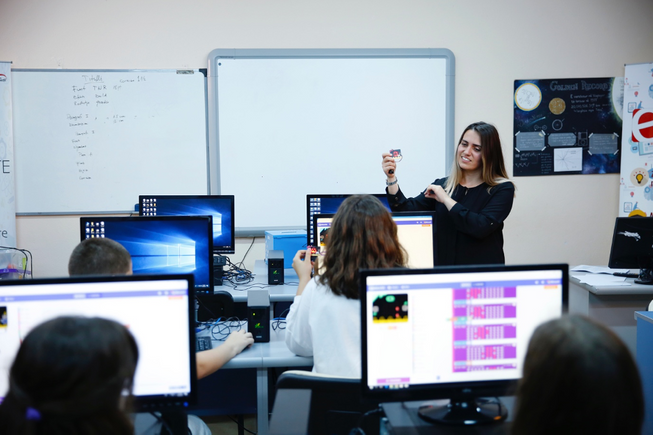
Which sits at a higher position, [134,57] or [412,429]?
[134,57]

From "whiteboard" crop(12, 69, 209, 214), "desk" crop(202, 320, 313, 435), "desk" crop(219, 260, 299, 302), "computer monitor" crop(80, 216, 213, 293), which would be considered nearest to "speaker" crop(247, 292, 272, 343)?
"desk" crop(202, 320, 313, 435)

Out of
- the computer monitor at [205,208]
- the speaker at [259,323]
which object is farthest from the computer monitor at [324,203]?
the speaker at [259,323]

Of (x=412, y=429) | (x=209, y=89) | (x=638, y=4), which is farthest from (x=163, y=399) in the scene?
(x=638, y=4)

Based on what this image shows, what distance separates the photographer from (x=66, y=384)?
0.68 metres

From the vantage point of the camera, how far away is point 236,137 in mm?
4059

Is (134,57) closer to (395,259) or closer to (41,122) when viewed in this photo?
(41,122)

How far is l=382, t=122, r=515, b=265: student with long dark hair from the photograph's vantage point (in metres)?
2.50

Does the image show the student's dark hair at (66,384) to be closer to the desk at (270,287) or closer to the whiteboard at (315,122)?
the desk at (270,287)

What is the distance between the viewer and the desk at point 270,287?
2707 mm

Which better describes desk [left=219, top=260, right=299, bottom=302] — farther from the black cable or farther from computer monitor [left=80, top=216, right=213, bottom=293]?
the black cable

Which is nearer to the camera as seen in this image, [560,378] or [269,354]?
[560,378]

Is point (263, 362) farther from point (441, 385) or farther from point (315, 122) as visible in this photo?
point (315, 122)

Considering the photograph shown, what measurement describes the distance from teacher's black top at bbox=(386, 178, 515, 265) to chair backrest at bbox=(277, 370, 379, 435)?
46.6 inches

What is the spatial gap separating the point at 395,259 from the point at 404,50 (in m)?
2.95
